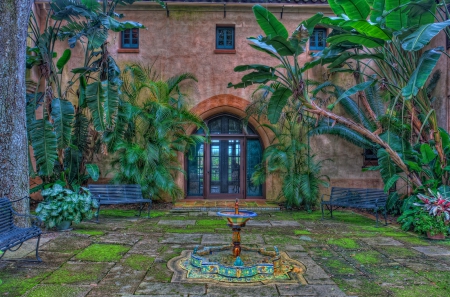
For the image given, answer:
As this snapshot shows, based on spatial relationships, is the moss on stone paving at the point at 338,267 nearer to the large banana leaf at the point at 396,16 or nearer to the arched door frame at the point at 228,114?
the large banana leaf at the point at 396,16

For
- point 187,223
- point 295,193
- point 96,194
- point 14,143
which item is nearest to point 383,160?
point 295,193

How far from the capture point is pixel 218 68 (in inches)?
492

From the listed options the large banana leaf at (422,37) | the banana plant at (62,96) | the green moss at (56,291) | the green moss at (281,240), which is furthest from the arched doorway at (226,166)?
the green moss at (56,291)

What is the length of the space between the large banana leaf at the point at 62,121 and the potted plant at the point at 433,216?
759cm

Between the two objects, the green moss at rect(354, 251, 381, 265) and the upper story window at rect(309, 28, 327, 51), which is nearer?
the green moss at rect(354, 251, 381, 265)

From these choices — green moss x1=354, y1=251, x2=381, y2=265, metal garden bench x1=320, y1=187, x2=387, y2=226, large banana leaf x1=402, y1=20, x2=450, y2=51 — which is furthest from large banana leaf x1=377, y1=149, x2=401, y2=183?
large banana leaf x1=402, y1=20, x2=450, y2=51

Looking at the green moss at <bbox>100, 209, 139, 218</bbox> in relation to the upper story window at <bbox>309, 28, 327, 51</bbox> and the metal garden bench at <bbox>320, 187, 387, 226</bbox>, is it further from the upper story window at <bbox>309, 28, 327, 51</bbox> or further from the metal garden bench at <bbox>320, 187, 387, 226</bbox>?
the upper story window at <bbox>309, 28, 327, 51</bbox>

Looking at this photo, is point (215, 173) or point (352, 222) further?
point (215, 173)

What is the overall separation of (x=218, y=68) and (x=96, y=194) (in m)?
6.08

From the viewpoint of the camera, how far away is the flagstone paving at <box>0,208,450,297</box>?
4.20 metres

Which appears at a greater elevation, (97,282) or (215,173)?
(215,173)

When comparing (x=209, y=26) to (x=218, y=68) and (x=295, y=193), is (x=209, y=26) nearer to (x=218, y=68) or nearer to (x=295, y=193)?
(x=218, y=68)

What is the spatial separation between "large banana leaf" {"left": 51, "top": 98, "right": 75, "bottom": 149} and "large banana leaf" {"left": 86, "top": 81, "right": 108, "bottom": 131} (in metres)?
0.50

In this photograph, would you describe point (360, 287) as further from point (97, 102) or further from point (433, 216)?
point (97, 102)
